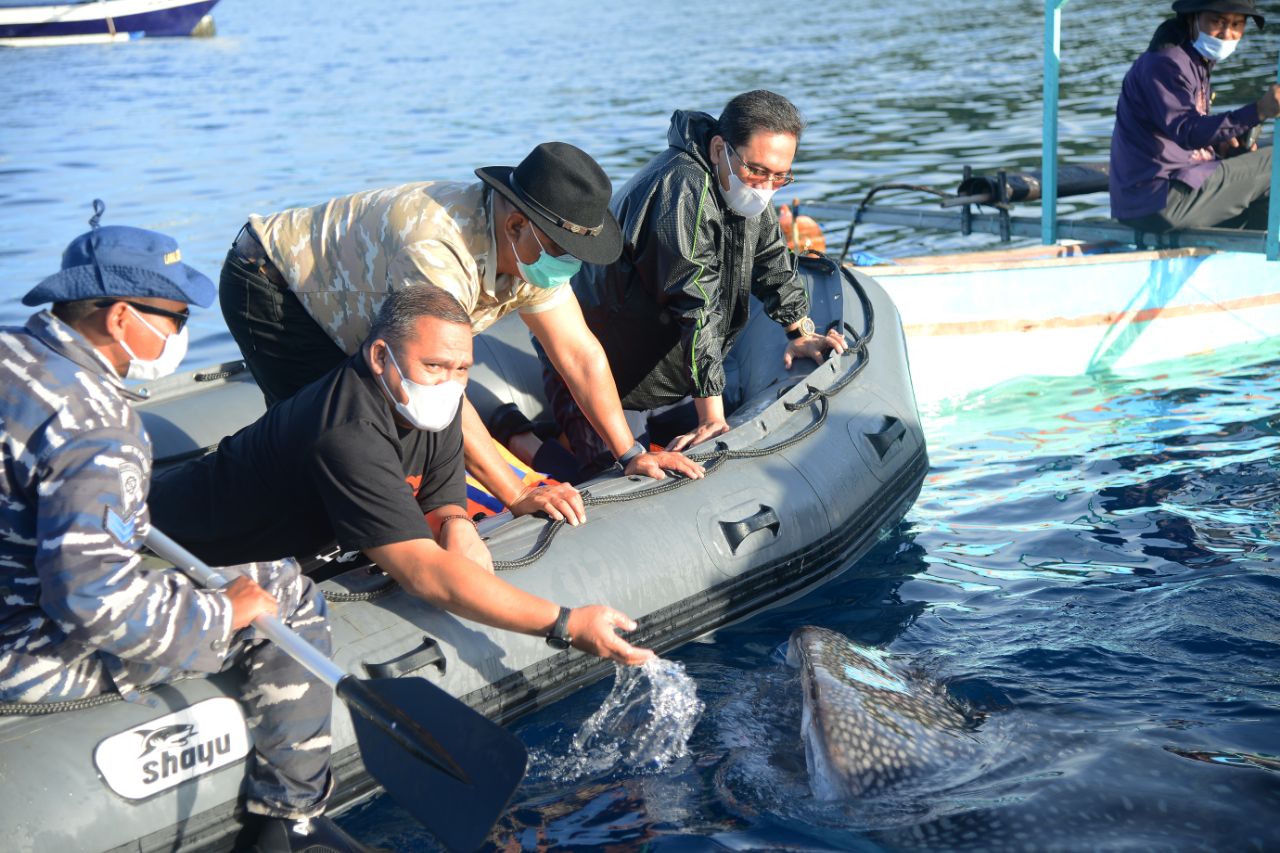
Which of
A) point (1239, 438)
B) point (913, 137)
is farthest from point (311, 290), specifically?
point (913, 137)

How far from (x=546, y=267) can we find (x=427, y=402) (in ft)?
2.79

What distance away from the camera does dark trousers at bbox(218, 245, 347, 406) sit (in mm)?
4320

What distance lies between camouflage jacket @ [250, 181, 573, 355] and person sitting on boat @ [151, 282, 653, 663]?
510mm

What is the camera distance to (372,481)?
3.37 m

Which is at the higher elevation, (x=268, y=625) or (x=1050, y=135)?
(x=1050, y=135)

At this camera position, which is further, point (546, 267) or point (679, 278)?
point (679, 278)

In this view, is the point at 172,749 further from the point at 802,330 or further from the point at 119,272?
the point at 802,330

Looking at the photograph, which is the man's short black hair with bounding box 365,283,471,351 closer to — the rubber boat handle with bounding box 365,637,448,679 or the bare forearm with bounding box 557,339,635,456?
the rubber boat handle with bounding box 365,637,448,679

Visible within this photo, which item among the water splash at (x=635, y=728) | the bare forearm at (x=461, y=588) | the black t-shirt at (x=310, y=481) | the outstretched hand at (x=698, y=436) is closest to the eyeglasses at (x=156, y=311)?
the black t-shirt at (x=310, y=481)

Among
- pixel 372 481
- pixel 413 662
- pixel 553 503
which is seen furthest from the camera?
pixel 553 503

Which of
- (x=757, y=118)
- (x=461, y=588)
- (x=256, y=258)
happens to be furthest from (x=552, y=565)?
(x=757, y=118)

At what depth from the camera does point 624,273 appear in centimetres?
513

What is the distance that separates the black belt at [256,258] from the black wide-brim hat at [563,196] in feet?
2.66

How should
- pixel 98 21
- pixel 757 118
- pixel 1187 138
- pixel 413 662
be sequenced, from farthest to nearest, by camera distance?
pixel 98 21 < pixel 1187 138 < pixel 757 118 < pixel 413 662
